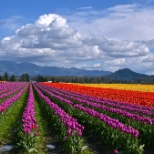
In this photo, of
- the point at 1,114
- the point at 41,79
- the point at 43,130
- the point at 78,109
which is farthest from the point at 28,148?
the point at 41,79

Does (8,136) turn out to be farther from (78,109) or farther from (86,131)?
(78,109)

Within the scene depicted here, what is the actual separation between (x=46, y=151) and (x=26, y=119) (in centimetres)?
235

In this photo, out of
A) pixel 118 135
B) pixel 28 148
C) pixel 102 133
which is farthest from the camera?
pixel 102 133

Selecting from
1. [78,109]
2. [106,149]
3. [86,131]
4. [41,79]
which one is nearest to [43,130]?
[86,131]

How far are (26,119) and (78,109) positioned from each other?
28.0 feet

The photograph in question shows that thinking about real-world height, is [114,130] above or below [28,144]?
above

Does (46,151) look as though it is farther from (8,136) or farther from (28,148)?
(8,136)

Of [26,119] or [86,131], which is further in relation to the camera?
[86,131]

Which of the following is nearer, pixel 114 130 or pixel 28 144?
pixel 28 144

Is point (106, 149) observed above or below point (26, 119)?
below

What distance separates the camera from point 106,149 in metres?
12.7

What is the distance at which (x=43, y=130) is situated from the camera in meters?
16.5

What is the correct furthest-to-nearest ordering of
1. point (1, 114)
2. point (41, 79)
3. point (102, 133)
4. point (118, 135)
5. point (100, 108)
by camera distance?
1. point (41, 79)
2. point (100, 108)
3. point (1, 114)
4. point (102, 133)
5. point (118, 135)

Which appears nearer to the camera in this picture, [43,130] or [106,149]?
[106,149]
